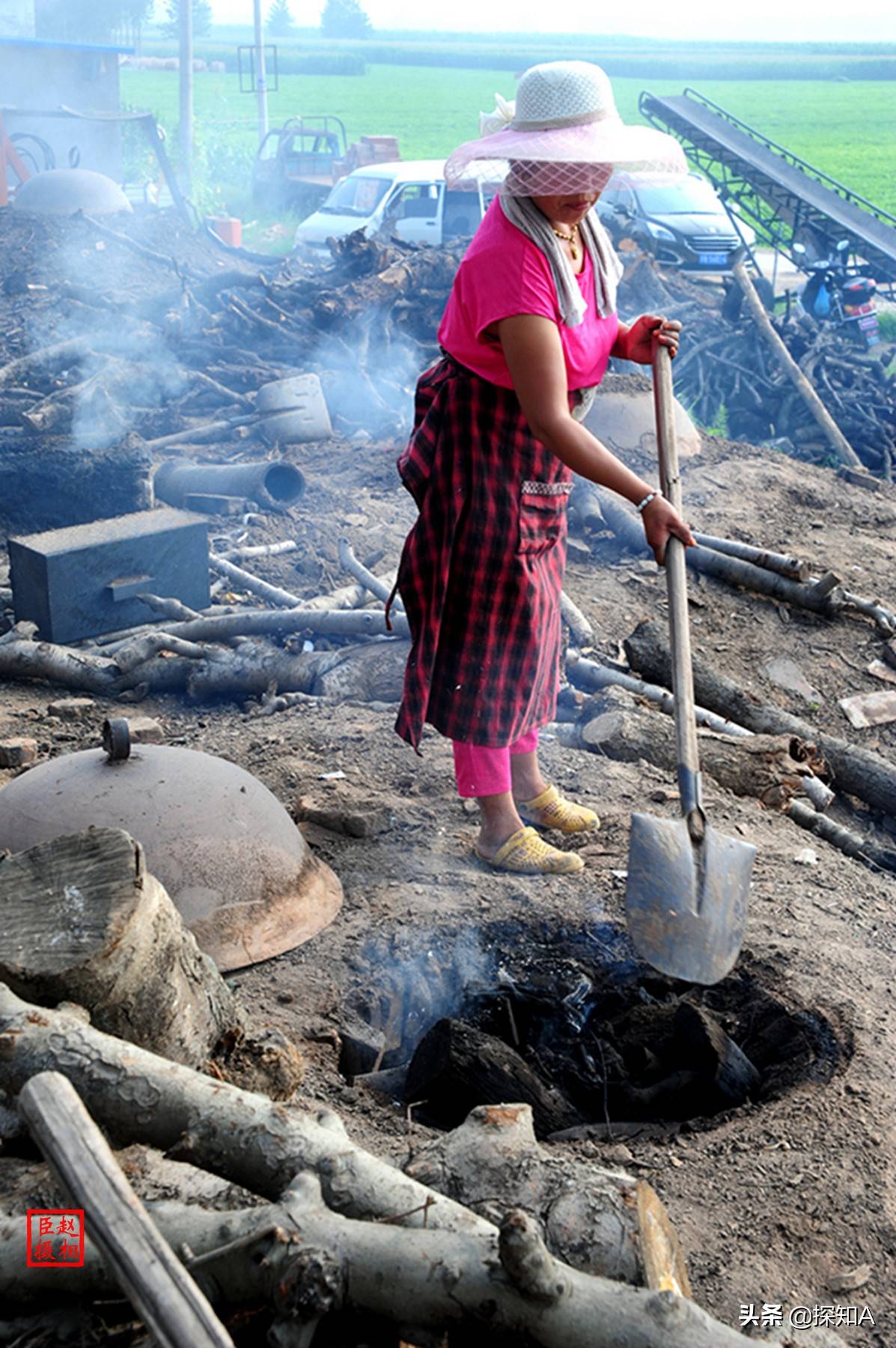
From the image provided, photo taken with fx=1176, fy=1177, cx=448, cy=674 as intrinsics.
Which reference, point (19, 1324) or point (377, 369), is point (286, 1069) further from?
point (377, 369)

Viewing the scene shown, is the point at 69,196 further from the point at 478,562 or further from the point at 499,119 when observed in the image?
the point at 478,562

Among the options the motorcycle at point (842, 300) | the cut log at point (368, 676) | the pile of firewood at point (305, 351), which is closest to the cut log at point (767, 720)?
the cut log at point (368, 676)

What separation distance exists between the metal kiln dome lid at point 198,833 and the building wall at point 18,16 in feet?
150

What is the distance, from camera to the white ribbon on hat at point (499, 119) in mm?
3340

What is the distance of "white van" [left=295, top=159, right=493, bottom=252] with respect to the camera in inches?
707

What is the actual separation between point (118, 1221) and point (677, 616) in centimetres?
228

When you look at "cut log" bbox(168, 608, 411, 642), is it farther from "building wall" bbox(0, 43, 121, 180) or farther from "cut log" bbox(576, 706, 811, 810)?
"building wall" bbox(0, 43, 121, 180)

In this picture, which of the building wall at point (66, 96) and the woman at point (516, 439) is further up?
the building wall at point (66, 96)

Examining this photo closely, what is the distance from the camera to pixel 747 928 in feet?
11.6

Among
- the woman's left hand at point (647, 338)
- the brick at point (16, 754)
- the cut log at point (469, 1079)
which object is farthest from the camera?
the brick at point (16, 754)

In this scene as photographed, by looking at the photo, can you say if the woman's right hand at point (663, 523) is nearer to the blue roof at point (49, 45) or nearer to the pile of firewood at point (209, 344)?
the pile of firewood at point (209, 344)

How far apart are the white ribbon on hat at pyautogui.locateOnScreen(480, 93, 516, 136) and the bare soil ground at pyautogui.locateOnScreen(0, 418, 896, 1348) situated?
222 centimetres

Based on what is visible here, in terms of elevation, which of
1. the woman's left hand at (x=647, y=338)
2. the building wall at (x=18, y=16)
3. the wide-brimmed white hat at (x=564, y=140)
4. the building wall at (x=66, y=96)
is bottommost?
the woman's left hand at (x=647, y=338)

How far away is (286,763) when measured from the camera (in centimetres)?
455
